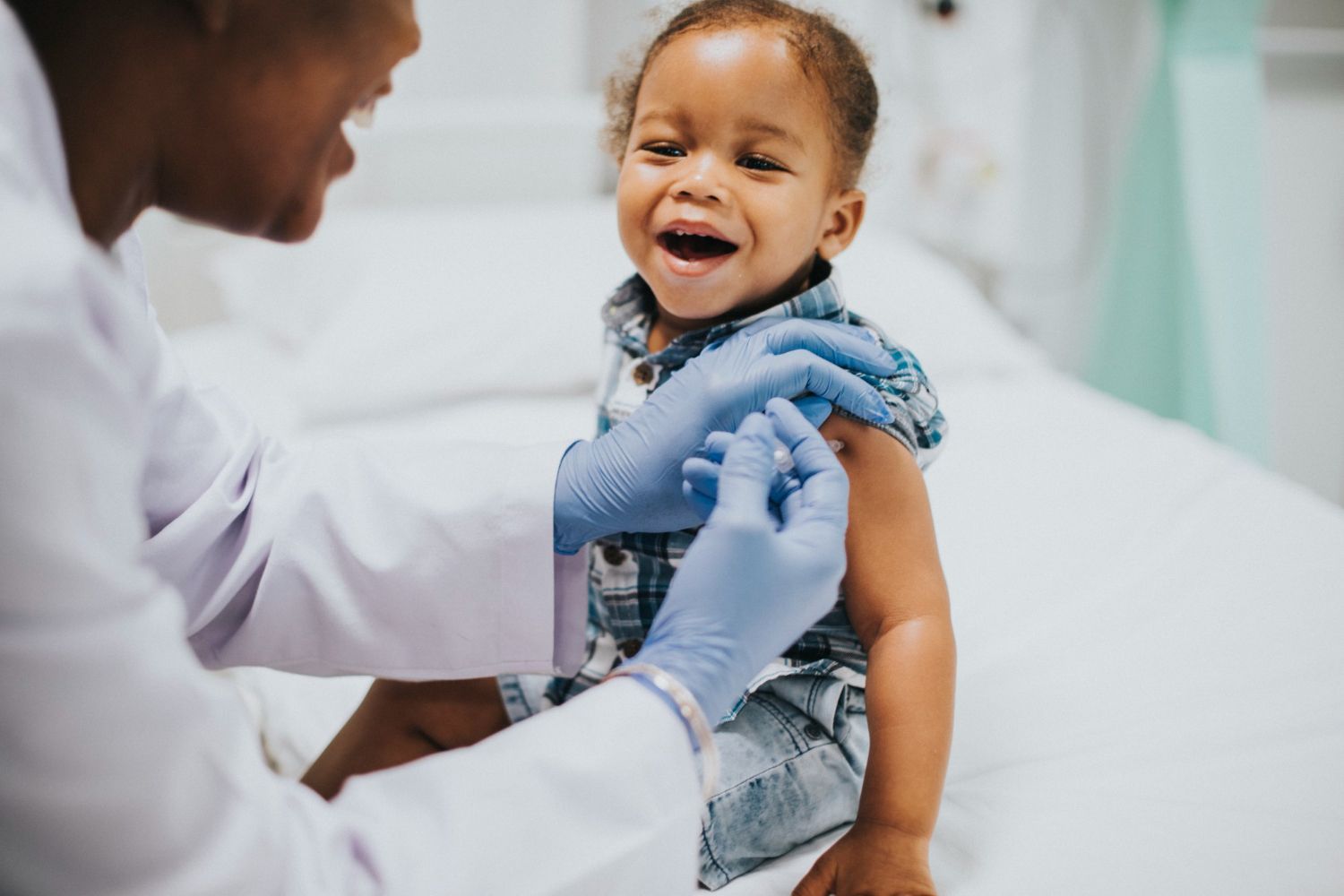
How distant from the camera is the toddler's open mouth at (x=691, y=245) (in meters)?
0.94

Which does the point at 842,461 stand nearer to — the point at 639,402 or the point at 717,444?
the point at 717,444

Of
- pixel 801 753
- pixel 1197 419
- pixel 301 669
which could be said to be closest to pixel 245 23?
pixel 301 669

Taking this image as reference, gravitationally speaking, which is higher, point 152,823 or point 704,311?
point 704,311

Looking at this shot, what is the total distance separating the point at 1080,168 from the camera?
7.86ft

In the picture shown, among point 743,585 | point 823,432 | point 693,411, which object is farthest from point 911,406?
point 743,585

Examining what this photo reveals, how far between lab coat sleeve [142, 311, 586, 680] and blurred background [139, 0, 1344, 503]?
1.12 metres

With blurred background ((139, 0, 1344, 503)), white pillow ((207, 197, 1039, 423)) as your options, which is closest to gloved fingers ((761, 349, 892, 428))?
white pillow ((207, 197, 1039, 423))

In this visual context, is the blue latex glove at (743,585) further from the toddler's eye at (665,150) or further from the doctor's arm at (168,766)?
the toddler's eye at (665,150)

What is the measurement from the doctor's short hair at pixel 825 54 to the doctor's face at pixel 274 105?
37 centimetres

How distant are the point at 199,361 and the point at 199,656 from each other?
1210 millimetres

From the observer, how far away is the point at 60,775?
0.47 meters

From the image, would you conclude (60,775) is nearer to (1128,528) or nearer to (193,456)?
(193,456)

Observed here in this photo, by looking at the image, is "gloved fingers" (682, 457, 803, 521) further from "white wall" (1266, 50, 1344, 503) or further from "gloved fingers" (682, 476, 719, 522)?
"white wall" (1266, 50, 1344, 503)

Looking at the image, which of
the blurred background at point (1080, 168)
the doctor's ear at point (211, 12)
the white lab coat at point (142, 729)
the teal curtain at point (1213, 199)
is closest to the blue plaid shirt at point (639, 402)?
the white lab coat at point (142, 729)
